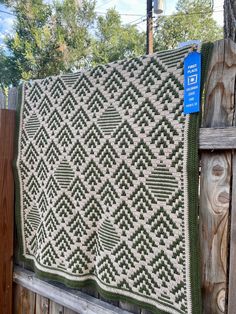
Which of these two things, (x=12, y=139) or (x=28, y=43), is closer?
(x=12, y=139)

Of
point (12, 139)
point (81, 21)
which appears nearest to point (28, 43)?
point (81, 21)

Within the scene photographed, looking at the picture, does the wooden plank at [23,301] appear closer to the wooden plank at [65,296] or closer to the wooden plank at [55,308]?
the wooden plank at [65,296]

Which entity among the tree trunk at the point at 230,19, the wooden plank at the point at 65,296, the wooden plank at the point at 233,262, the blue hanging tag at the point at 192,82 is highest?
the tree trunk at the point at 230,19

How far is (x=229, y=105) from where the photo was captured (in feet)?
3.40

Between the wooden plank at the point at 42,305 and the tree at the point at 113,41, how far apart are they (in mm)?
12520

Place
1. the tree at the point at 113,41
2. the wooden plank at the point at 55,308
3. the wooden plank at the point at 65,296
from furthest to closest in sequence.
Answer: the tree at the point at 113,41 < the wooden plank at the point at 55,308 < the wooden plank at the point at 65,296

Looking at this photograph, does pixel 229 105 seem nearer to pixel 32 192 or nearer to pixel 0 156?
pixel 32 192

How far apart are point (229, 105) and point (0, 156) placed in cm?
120

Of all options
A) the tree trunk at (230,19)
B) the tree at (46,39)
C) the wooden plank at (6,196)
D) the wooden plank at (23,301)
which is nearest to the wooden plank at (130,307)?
the wooden plank at (23,301)

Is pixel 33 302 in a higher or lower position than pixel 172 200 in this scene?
lower

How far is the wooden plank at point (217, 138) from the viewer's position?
101 centimetres

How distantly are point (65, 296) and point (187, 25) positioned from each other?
15174mm

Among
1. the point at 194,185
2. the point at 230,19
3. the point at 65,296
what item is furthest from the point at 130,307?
the point at 230,19

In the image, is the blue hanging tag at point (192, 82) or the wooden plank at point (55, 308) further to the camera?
the wooden plank at point (55, 308)
